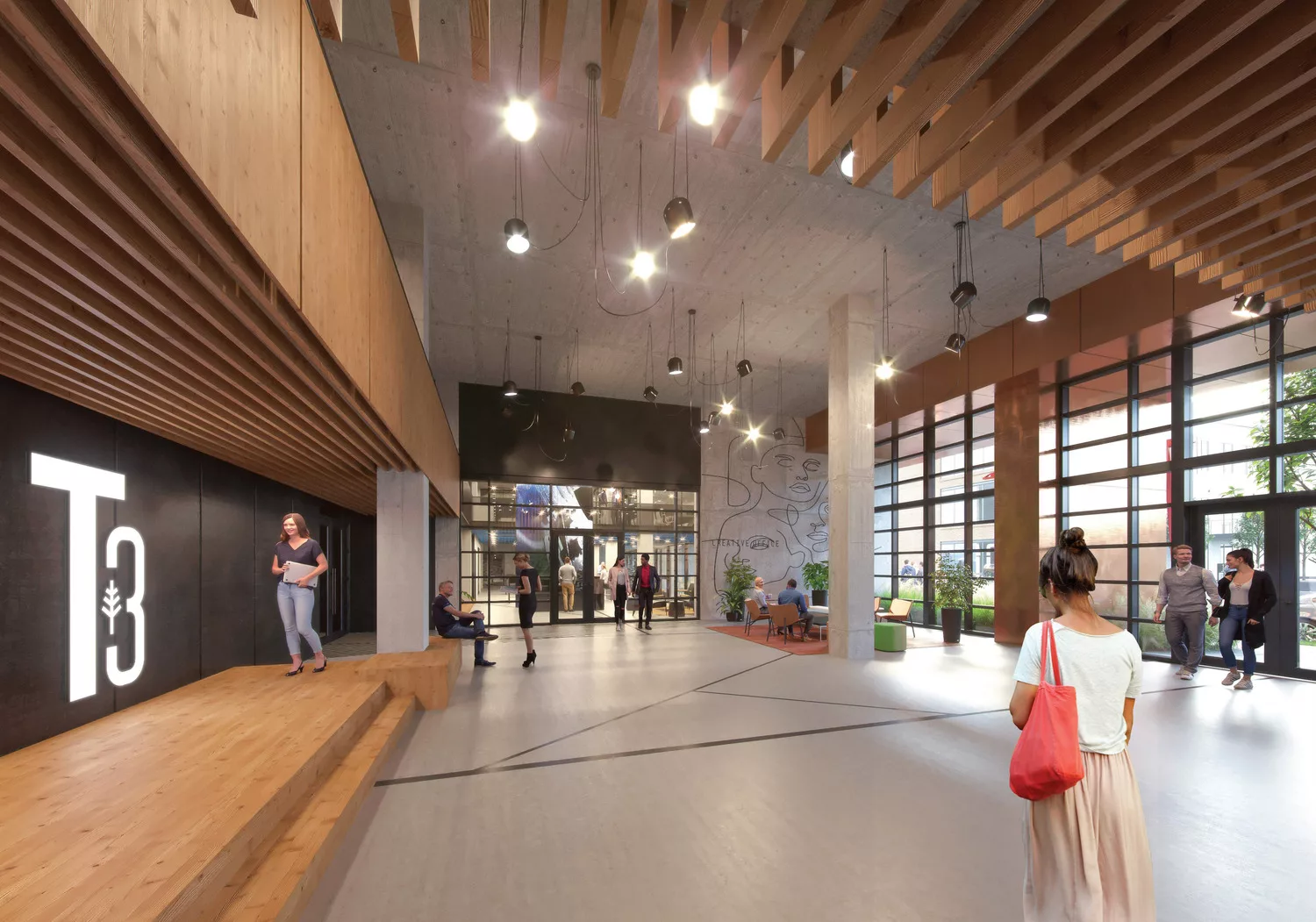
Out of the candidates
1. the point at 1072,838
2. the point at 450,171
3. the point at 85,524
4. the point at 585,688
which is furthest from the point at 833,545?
the point at 85,524

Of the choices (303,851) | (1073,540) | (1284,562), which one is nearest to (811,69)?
(1073,540)

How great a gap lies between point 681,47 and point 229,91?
7.29ft

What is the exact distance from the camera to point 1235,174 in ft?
11.5

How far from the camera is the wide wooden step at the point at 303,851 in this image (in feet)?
8.03

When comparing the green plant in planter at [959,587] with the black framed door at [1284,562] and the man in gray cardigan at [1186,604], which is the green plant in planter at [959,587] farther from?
the man in gray cardigan at [1186,604]

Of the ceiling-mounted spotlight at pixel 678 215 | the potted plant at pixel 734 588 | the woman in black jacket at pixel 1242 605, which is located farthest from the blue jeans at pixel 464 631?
the woman in black jacket at pixel 1242 605

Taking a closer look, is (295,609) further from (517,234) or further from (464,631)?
(517,234)

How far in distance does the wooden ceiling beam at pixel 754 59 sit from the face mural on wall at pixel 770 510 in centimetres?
1224

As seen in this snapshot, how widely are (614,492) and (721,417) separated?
3365mm

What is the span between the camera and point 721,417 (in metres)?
15.9

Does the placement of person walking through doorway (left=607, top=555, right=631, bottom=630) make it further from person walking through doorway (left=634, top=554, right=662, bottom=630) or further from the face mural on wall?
the face mural on wall

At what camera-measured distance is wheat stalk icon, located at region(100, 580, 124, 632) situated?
15.7 ft

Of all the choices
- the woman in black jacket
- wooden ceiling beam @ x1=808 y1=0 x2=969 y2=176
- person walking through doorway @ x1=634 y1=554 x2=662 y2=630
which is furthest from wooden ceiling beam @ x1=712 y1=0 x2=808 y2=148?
person walking through doorway @ x1=634 y1=554 x2=662 y2=630

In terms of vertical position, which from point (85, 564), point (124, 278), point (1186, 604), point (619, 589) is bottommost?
point (619, 589)
